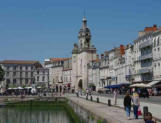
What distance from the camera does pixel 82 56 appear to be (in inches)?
5374

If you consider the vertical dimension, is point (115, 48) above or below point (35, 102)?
above

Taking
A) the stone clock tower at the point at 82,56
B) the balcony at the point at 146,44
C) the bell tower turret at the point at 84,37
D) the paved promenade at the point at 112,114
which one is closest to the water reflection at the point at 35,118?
the paved promenade at the point at 112,114

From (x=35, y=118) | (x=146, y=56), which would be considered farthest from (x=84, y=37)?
(x=35, y=118)

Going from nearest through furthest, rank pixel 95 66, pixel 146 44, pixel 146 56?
pixel 146 44 → pixel 146 56 → pixel 95 66

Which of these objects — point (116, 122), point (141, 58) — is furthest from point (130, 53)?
point (116, 122)

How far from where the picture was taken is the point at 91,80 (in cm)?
12888

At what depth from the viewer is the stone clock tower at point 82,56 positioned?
134 metres

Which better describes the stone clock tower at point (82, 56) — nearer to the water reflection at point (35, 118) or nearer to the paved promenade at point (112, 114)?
the water reflection at point (35, 118)

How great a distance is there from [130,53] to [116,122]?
2763 inches

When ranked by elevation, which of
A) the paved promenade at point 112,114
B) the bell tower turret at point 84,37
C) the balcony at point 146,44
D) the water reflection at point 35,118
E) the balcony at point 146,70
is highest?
the bell tower turret at point 84,37

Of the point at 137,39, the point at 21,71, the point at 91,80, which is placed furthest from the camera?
the point at 21,71

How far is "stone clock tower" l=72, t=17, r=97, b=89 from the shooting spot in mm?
134000

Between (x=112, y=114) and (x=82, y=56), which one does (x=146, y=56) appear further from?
(x=82, y=56)

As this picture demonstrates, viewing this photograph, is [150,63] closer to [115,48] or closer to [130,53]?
[130,53]
